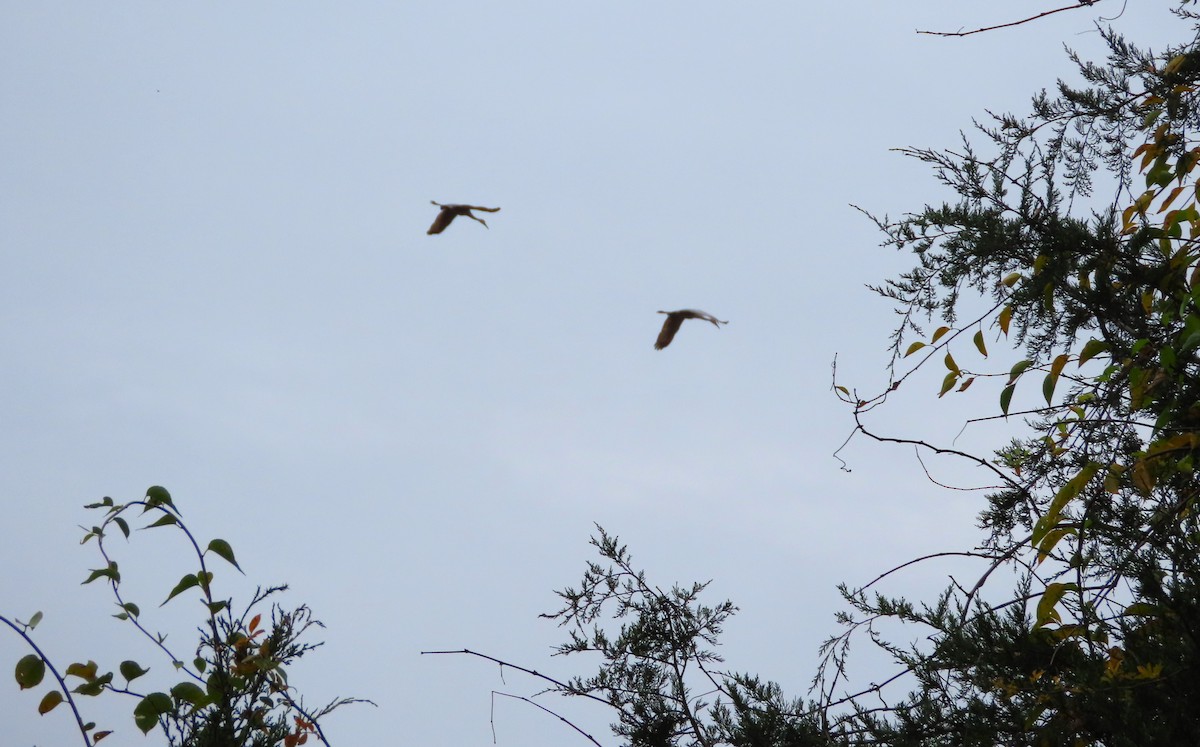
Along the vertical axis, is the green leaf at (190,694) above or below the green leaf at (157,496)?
below

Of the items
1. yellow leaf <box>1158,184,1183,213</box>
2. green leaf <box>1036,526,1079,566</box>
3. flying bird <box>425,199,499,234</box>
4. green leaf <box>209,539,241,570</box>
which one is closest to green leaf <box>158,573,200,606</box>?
green leaf <box>209,539,241,570</box>

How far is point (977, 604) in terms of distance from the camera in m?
1.66

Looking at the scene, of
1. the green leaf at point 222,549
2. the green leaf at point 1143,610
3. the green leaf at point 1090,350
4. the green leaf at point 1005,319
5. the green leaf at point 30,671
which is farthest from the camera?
the green leaf at point 1005,319

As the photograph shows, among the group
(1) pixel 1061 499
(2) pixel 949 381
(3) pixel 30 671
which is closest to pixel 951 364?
(2) pixel 949 381

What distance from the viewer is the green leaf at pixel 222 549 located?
54.8 inches

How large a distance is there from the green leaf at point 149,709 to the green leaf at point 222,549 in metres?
0.21

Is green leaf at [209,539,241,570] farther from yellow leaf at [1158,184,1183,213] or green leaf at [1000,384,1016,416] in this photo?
yellow leaf at [1158,184,1183,213]

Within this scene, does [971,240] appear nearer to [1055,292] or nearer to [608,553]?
[1055,292]

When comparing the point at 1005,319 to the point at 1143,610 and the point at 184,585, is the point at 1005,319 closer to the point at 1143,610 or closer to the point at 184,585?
the point at 1143,610

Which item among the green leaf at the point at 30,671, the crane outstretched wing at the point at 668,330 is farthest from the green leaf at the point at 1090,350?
the green leaf at the point at 30,671

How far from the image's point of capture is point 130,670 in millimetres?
1346

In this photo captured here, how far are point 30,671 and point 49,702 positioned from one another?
0.06 meters

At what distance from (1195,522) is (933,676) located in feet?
1.80

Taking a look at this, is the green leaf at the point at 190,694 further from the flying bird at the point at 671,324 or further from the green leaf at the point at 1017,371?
the green leaf at the point at 1017,371
